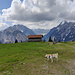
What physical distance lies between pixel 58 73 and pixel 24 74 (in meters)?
5.90

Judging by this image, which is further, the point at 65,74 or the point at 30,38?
the point at 30,38

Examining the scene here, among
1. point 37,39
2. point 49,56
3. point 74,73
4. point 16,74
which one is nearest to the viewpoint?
point 16,74

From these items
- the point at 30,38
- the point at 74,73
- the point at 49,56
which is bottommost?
the point at 74,73

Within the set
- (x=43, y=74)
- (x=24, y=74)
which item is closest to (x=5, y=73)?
(x=24, y=74)

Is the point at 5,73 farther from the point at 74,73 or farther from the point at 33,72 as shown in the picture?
the point at 74,73

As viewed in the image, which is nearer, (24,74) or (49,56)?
(24,74)

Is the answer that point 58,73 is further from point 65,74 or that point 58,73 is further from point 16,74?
point 16,74

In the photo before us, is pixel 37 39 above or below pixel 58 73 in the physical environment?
above

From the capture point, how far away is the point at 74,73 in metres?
12.8

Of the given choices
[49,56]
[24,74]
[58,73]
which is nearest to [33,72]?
[24,74]

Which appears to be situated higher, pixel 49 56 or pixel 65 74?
pixel 49 56

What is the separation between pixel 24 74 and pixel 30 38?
60937 millimetres

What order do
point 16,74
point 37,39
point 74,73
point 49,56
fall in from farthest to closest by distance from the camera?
point 37,39, point 49,56, point 74,73, point 16,74

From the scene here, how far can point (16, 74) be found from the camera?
464 inches
